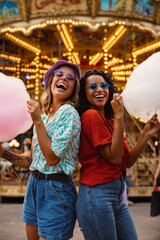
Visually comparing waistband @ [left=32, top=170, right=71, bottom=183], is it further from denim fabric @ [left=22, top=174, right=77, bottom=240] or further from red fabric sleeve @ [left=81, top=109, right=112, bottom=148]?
red fabric sleeve @ [left=81, top=109, right=112, bottom=148]

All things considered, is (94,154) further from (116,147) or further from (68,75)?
(68,75)

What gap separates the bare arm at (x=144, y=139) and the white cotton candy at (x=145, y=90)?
2.3 inches

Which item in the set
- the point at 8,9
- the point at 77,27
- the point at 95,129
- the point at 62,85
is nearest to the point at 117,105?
the point at 95,129

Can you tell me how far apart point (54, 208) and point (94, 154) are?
371 millimetres

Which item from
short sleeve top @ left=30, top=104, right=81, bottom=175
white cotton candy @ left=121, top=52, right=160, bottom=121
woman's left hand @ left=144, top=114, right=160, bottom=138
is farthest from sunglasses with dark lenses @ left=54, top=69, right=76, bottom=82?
woman's left hand @ left=144, top=114, right=160, bottom=138

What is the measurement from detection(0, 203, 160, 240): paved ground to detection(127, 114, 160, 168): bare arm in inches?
99.1

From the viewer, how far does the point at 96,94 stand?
167 cm

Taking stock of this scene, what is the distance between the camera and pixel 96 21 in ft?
27.4

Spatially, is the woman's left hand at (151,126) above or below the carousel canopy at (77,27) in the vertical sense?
below

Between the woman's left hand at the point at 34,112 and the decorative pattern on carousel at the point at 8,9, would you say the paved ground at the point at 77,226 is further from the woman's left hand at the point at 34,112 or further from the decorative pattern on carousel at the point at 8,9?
the decorative pattern on carousel at the point at 8,9

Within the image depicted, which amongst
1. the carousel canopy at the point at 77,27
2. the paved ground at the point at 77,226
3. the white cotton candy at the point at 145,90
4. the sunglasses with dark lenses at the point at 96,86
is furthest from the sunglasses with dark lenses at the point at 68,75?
the carousel canopy at the point at 77,27

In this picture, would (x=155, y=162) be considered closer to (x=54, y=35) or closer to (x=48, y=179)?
(x=54, y=35)

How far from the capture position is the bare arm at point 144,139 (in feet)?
5.62

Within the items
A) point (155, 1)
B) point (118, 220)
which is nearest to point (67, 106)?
point (118, 220)
